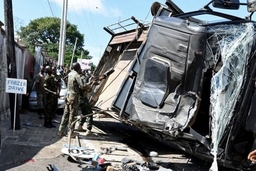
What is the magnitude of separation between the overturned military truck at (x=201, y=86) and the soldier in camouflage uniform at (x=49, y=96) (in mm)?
3433

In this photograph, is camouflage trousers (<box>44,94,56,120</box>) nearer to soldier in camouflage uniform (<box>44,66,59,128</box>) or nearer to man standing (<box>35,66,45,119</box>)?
soldier in camouflage uniform (<box>44,66,59,128</box>)

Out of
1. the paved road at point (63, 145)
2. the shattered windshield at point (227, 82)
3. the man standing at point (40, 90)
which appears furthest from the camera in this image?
the man standing at point (40, 90)

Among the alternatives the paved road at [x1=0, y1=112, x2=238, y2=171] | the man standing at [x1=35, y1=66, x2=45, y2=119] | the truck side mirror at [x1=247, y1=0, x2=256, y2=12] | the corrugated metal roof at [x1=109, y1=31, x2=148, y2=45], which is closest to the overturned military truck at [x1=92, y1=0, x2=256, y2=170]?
the truck side mirror at [x1=247, y1=0, x2=256, y2=12]

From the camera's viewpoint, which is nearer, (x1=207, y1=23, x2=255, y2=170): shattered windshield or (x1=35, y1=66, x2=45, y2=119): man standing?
(x1=207, y1=23, x2=255, y2=170): shattered windshield

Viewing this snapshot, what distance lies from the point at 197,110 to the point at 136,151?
248cm

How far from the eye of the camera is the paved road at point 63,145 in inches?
201

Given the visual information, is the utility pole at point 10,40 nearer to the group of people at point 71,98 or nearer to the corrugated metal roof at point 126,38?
the group of people at point 71,98

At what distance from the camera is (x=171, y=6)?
5.46 metres

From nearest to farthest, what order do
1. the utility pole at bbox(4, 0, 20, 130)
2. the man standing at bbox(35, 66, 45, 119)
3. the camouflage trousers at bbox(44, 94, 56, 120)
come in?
1. the utility pole at bbox(4, 0, 20, 130)
2. the camouflage trousers at bbox(44, 94, 56, 120)
3. the man standing at bbox(35, 66, 45, 119)

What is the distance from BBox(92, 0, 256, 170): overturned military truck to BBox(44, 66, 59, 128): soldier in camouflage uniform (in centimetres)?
343

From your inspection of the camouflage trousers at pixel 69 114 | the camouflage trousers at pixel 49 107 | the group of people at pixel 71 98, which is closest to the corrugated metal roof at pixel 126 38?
the group of people at pixel 71 98

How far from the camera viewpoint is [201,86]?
430 centimetres

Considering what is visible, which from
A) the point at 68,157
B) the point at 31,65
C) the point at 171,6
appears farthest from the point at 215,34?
the point at 31,65

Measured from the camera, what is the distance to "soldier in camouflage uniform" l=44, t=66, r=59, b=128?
8.12 metres
